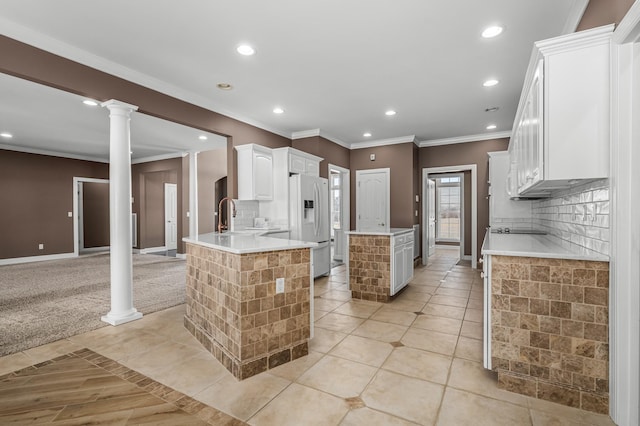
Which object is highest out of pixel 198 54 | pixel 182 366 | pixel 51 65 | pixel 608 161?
pixel 198 54

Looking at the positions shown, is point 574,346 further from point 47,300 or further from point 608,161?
point 47,300

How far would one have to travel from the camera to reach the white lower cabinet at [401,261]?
4086mm

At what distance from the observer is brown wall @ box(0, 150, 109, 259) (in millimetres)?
7051

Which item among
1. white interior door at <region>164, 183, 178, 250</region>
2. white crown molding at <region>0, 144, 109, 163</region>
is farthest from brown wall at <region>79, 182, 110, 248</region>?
white interior door at <region>164, 183, 178, 250</region>

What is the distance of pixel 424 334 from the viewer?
3.05m

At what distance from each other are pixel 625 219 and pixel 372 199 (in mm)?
5369

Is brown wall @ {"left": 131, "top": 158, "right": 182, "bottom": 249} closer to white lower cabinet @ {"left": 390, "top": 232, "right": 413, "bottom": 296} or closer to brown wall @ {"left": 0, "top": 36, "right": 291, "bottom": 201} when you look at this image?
brown wall @ {"left": 0, "top": 36, "right": 291, "bottom": 201}

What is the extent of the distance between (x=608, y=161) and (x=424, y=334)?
6.74 feet

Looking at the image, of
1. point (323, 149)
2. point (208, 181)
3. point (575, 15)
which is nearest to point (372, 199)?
point (323, 149)

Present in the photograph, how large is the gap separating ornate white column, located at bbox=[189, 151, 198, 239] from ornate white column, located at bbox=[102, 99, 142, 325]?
164 inches

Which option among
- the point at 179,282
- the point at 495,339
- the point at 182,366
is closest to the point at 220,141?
the point at 179,282

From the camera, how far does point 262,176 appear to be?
5.00 meters

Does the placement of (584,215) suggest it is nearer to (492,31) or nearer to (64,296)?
(492,31)

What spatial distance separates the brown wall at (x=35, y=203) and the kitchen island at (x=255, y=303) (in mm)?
7276
